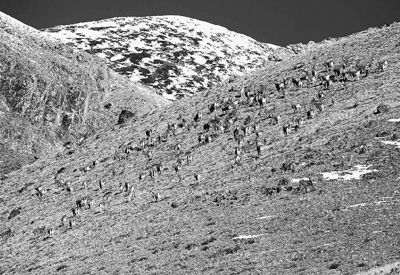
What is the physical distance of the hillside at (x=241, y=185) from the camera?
41.8 meters

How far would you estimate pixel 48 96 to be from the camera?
12875 cm

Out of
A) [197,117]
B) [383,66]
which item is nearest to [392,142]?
[383,66]

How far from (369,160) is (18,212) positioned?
132ft

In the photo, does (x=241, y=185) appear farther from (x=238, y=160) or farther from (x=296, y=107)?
(x=296, y=107)

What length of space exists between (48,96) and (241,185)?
77727mm

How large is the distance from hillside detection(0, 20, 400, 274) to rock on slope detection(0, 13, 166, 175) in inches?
986

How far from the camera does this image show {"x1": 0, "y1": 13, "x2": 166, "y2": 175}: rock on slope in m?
117

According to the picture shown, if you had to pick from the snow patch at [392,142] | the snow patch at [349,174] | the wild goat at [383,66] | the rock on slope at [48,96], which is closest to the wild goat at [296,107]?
the wild goat at [383,66]

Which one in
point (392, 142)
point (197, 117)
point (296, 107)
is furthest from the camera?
point (197, 117)

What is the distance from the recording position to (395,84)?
73.3m

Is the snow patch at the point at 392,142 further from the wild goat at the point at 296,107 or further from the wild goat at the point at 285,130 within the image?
the wild goat at the point at 296,107

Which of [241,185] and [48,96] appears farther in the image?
[48,96]

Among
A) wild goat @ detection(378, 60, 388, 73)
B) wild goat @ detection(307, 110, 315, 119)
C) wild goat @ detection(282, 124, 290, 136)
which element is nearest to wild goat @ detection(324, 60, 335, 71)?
wild goat @ detection(378, 60, 388, 73)

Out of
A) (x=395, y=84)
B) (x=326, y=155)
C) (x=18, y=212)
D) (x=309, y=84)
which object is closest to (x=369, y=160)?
(x=326, y=155)
